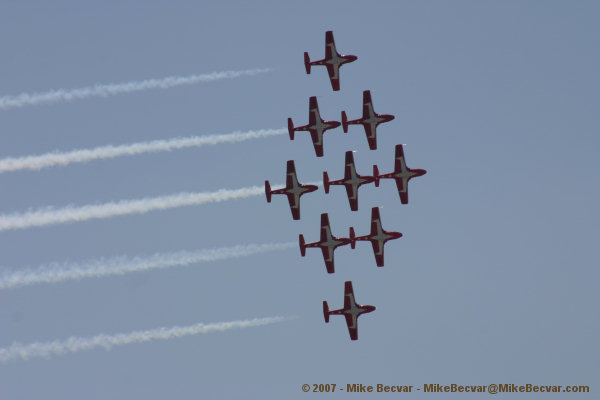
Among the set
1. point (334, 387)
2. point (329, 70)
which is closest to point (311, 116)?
point (329, 70)

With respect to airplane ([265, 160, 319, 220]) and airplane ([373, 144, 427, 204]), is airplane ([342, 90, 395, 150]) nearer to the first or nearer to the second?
airplane ([373, 144, 427, 204])

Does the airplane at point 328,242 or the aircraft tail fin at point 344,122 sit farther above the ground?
the aircraft tail fin at point 344,122

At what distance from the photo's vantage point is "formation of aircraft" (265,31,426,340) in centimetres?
14350

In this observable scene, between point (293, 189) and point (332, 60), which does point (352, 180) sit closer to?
point (293, 189)

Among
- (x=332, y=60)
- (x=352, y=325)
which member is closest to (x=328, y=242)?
(x=352, y=325)

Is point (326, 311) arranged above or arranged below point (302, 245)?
below

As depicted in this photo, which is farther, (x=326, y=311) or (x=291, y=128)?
(x=326, y=311)

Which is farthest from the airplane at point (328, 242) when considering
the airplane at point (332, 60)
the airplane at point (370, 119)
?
the airplane at point (332, 60)

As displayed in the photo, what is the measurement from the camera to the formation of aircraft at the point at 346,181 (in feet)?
471

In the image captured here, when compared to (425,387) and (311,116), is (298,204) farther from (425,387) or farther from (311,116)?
(425,387)

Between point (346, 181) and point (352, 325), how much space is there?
15.0m

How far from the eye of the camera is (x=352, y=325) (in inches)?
5866

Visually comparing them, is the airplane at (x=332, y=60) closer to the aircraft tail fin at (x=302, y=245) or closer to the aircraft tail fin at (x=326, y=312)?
the aircraft tail fin at (x=302, y=245)

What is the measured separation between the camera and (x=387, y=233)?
150m
